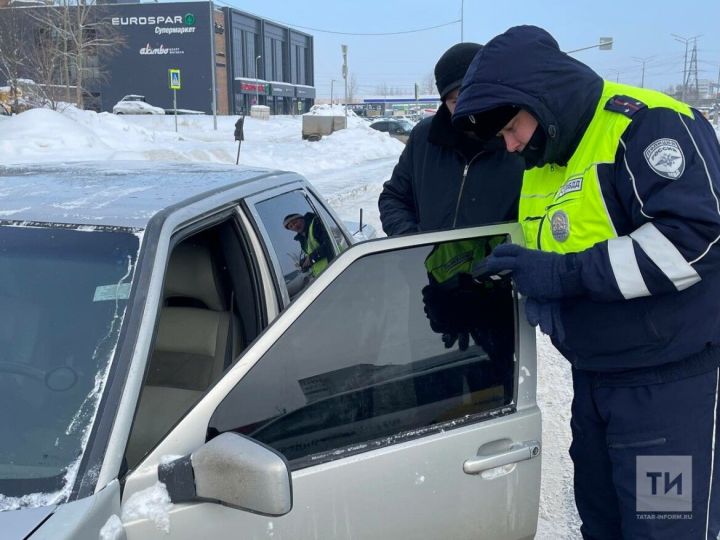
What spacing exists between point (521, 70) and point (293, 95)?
70.9 m

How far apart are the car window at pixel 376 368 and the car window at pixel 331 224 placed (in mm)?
1446

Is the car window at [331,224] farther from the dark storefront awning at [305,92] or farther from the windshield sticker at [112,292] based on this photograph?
the dark storefront awning at [305,92]

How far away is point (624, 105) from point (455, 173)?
1170 mm

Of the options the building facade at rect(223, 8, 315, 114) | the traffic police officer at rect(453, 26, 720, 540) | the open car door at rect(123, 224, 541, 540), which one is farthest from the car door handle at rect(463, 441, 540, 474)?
the building facade at rect(223, 8, 315, 114)

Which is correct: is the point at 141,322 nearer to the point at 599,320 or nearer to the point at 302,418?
the point at 302,418

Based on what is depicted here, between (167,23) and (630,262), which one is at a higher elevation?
(167,23)

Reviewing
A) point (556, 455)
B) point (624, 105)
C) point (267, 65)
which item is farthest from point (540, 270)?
point (267, 65)

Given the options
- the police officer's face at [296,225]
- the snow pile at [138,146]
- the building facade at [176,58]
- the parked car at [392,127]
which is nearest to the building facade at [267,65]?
the building facade at [176,58]

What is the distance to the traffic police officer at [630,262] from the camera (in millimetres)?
1682

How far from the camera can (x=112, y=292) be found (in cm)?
173

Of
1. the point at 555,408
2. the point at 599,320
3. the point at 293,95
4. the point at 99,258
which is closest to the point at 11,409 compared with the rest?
the point at 99,258

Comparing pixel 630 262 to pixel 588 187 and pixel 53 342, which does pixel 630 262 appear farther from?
pixel 53 342

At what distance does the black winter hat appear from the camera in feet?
9.38

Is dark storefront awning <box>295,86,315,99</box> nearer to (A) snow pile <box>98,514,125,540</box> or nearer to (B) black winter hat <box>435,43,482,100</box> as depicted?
(B) black winter hat <box>435,43,482,100</box>
